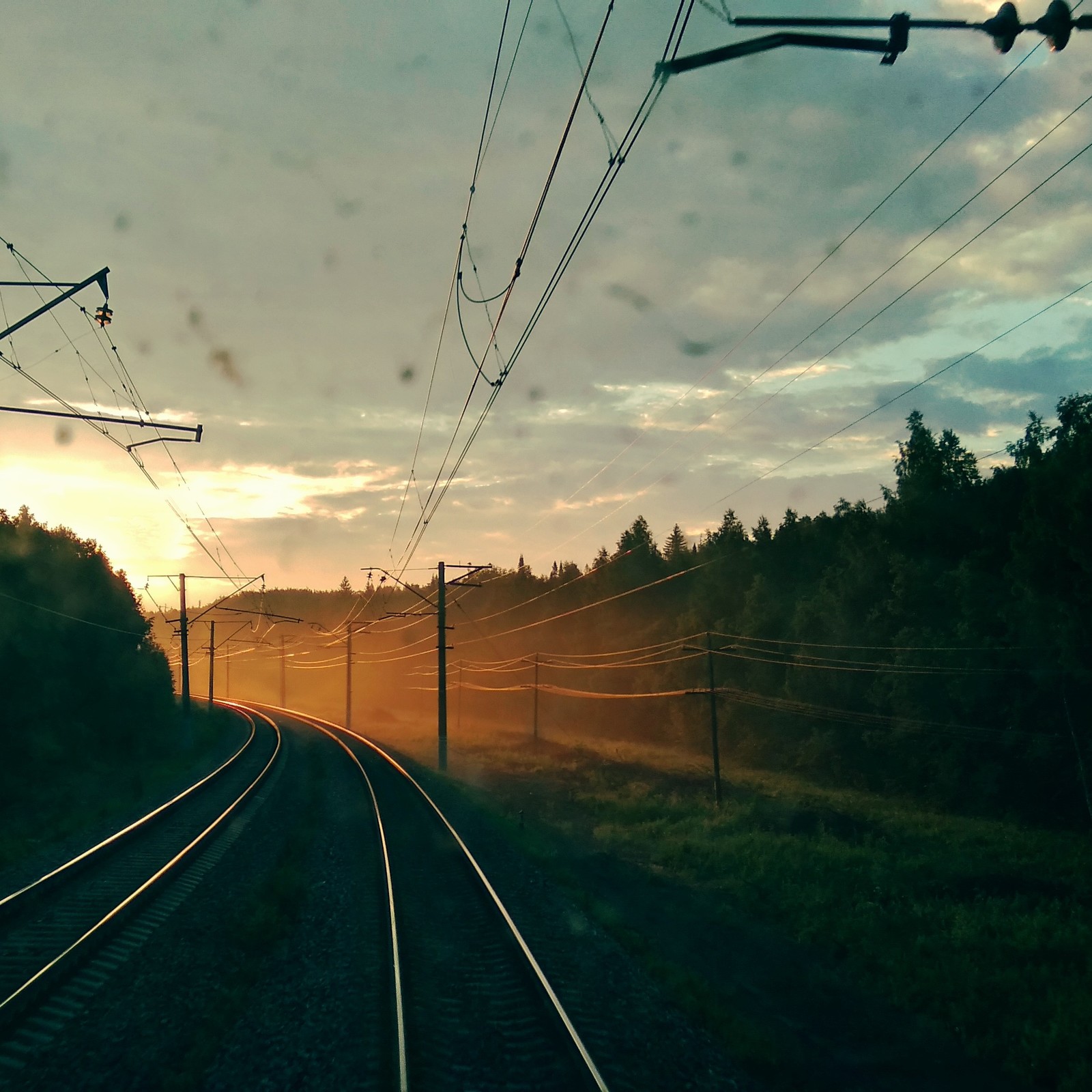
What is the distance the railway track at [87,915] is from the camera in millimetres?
8664

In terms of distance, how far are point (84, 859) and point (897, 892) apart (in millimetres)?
17068

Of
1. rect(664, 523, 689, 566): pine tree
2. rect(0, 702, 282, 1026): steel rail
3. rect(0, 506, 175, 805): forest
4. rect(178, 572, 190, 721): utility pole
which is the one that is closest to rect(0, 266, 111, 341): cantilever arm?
rect(0, 702, 282, 1026): steel rail

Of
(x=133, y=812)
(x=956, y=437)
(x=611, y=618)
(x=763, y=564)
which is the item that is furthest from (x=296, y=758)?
(x=611, y=618)

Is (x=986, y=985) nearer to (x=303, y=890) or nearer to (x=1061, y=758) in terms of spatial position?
(x=303, y=890)

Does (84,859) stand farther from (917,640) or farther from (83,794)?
(917,640)

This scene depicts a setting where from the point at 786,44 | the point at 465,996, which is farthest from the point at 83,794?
the point at 786,44

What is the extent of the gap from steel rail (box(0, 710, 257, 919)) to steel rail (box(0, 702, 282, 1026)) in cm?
152

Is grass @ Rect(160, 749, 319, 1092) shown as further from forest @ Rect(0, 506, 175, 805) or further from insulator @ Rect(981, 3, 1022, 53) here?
forest @ Rect(0, 506, 175, 805)

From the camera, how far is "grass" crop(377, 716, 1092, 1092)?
9.89 metres

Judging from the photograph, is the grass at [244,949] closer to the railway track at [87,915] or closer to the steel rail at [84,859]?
the railway track at [87,915]

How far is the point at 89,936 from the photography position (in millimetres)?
10883

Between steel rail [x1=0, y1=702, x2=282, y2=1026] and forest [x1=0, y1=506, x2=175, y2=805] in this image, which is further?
forest [x1=0, y1=506, x2=175, y2=805]

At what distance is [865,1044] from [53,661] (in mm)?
39635

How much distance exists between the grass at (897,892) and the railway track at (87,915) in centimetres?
740
